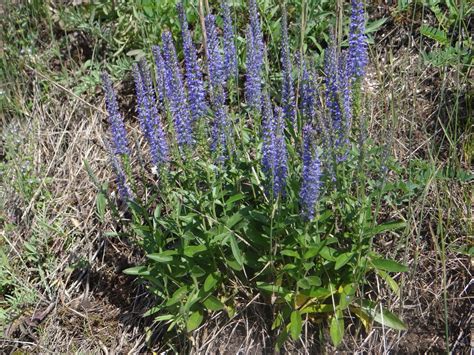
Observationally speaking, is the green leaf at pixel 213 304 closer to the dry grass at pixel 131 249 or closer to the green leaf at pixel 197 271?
the green leaf at pixel 197 271

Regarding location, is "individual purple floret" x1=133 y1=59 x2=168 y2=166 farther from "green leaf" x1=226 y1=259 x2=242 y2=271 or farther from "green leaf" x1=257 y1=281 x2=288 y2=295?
"green leaf" x1=257 y1=281 x2=288 y2=295

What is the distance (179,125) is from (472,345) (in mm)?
2128

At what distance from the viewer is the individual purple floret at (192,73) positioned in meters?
3.29

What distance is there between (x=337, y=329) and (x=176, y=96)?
162 cm

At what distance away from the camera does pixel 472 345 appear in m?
3.50

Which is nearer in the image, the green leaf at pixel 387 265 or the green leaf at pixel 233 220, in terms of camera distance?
the green leaf at pixel 387 265

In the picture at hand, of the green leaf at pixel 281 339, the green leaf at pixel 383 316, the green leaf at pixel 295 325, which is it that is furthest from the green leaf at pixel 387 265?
the green leaf at pixel 281 339

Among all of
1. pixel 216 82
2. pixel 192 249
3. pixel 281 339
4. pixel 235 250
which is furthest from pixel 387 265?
pixel 216 82

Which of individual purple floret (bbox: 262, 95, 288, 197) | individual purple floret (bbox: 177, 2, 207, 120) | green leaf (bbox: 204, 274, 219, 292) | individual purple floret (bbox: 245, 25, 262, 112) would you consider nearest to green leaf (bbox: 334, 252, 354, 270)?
individual purple floret (bbox: 262, 95, 288, 197)

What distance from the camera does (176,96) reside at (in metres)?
3.29

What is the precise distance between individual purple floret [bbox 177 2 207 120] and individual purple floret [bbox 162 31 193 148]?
0.18ft

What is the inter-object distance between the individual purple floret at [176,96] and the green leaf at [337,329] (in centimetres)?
133

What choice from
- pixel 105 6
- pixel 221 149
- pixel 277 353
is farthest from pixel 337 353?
pixel 105 6

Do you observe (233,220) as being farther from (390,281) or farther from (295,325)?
(390,281)
